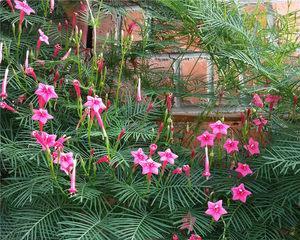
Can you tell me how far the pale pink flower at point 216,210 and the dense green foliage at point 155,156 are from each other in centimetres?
4

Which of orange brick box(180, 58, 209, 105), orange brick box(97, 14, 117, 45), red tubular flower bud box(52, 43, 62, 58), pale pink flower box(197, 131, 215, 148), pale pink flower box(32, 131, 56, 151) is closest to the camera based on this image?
pale pink flower box(32, 131, 56, 151)

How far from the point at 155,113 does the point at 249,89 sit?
0.24 m

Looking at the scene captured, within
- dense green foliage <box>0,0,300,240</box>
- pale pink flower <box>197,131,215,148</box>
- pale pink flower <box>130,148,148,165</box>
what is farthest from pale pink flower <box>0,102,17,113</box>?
pale pink flower <box>197,131,215,148</box>

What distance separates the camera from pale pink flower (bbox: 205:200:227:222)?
123 centimetres

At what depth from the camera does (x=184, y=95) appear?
1487mm

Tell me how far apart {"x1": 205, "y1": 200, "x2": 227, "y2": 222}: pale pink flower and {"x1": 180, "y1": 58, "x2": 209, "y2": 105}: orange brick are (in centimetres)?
38

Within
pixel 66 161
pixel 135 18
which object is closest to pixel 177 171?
pixel 66 161

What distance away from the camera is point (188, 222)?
1.25m

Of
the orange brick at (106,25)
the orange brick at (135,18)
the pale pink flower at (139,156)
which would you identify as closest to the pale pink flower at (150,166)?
the pale pink flower at (139,156)

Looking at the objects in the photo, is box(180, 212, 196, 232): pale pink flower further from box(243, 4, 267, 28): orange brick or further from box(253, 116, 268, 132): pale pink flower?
box(243, 4, 267, 28): orange brick

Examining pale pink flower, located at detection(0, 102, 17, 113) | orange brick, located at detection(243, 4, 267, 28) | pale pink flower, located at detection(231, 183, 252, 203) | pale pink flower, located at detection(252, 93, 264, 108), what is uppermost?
orange brick, located at detection(243, 4, 267, 28)

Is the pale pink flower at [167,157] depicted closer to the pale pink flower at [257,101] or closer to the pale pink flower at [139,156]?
the pale pink flower at [139,156]

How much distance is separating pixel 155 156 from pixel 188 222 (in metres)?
0.17

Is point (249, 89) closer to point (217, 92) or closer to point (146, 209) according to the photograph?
point (217, 92)
